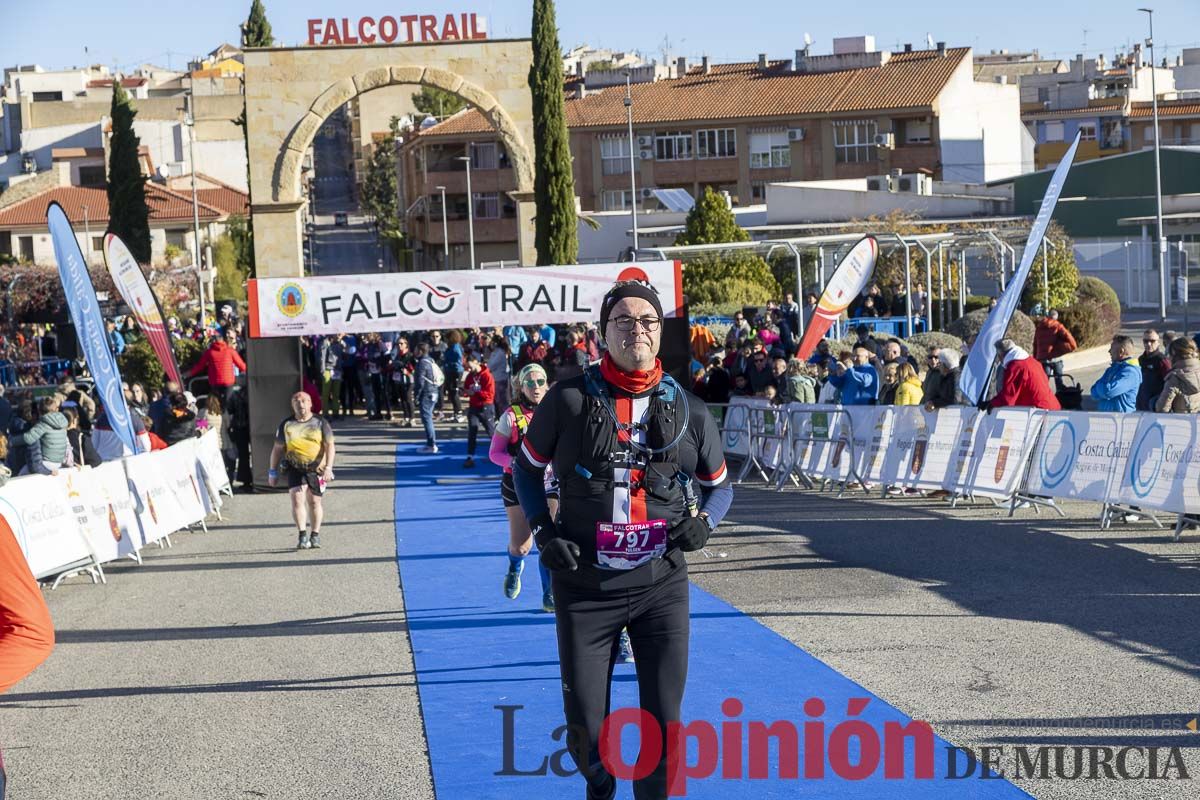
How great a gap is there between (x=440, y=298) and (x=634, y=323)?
52.9 ft

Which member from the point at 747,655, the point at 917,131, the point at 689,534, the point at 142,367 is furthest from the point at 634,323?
the point at 917,131

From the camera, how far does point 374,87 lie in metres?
37.2

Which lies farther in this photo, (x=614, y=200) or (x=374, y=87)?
(x=614, y=200)

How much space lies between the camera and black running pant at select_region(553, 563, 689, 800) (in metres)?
5.57

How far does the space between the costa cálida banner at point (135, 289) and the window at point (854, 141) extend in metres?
61.6

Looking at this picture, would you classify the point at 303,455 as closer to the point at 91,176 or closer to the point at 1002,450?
the point at 1002,450

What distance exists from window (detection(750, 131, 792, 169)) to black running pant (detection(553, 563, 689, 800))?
7529cm

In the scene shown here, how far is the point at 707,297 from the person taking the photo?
131 feet

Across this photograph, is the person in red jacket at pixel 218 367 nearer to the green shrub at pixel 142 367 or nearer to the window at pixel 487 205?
the green shrub at pixel 142 367

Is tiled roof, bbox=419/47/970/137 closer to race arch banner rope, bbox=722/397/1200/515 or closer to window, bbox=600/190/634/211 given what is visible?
window, bbox=600/190/634/211

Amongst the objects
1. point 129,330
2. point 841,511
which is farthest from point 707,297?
point 841,511

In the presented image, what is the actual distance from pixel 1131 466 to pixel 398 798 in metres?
8.95

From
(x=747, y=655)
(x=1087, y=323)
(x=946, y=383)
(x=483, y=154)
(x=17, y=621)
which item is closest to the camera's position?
(x=17, y=621)

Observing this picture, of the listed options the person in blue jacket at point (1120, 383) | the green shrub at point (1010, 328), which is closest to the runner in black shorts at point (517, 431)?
the person in blue jacket at point (1120, 383)
